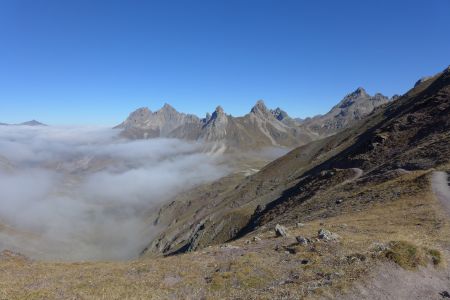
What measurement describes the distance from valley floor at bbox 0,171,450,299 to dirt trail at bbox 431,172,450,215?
4.93 m

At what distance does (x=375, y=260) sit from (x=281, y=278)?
22.9 ft

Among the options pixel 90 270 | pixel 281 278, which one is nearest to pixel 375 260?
pixel 281 278

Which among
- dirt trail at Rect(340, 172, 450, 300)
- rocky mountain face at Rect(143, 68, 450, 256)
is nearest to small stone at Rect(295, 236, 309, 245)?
dirt trail at Rect(340, 172, 450, 300)

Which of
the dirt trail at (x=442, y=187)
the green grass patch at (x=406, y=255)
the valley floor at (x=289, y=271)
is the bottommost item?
the valley floor at (x=289, y=271)

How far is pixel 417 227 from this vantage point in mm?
37188

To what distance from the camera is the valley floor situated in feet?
78.4

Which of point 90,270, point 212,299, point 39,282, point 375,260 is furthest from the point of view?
point 90,270

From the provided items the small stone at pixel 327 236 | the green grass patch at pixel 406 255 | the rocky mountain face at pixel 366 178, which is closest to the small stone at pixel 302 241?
the small stone at pixel 327 236

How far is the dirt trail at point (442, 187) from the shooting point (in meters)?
45.5

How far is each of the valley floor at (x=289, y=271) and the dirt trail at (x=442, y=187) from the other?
4926 millimetres

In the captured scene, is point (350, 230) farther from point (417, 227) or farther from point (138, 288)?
point (138, 288)

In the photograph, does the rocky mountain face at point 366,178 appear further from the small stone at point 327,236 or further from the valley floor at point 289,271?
the small stone at point 327,236

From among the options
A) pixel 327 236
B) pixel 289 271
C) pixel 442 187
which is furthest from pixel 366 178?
pixel 289 271

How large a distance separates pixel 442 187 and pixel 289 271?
34.3m
